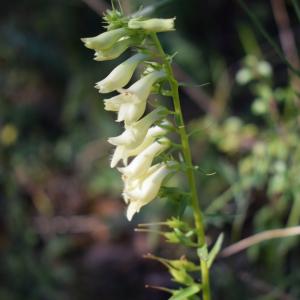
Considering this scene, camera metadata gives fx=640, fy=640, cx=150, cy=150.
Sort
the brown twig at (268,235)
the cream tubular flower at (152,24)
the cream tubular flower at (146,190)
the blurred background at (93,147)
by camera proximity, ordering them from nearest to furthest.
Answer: the cream tubular flower at (152,24) → the cream tubular flower at (146,190) → the brown twig at (268,235) → the blurred background at (93,147)

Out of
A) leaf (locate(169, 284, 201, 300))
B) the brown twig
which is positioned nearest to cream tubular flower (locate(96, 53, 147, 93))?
leaf (locate(169, 284, 201, 300))

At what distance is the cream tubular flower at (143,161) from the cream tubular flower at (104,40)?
8.9 inches

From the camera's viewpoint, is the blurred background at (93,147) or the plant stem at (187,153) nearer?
the plant stem at (187,153)

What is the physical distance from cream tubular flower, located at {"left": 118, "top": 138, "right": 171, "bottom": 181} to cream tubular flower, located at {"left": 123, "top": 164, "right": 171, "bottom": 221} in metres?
0.02

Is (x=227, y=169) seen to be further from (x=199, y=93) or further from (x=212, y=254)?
(x=199, y=93)

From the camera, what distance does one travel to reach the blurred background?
2922 mm

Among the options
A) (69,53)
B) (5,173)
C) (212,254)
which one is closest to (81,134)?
(69,53)

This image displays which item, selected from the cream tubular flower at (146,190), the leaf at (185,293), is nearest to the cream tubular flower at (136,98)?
the cream tubular flower at (146,190)

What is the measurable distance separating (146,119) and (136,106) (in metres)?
0.05

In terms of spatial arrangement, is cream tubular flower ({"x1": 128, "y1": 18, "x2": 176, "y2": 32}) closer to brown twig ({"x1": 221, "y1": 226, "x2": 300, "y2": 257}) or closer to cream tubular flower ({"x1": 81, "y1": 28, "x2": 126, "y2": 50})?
cream tubular flower ({"x1": 81, "y1": 28, "x2": 126, "y2": 50})

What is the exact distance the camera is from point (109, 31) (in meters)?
1.18

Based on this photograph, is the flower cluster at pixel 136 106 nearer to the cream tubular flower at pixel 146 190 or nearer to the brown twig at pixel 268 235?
the cream tubular flower at pixel 146 190

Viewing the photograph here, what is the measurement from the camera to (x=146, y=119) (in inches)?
49.5

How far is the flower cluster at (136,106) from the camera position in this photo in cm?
118
